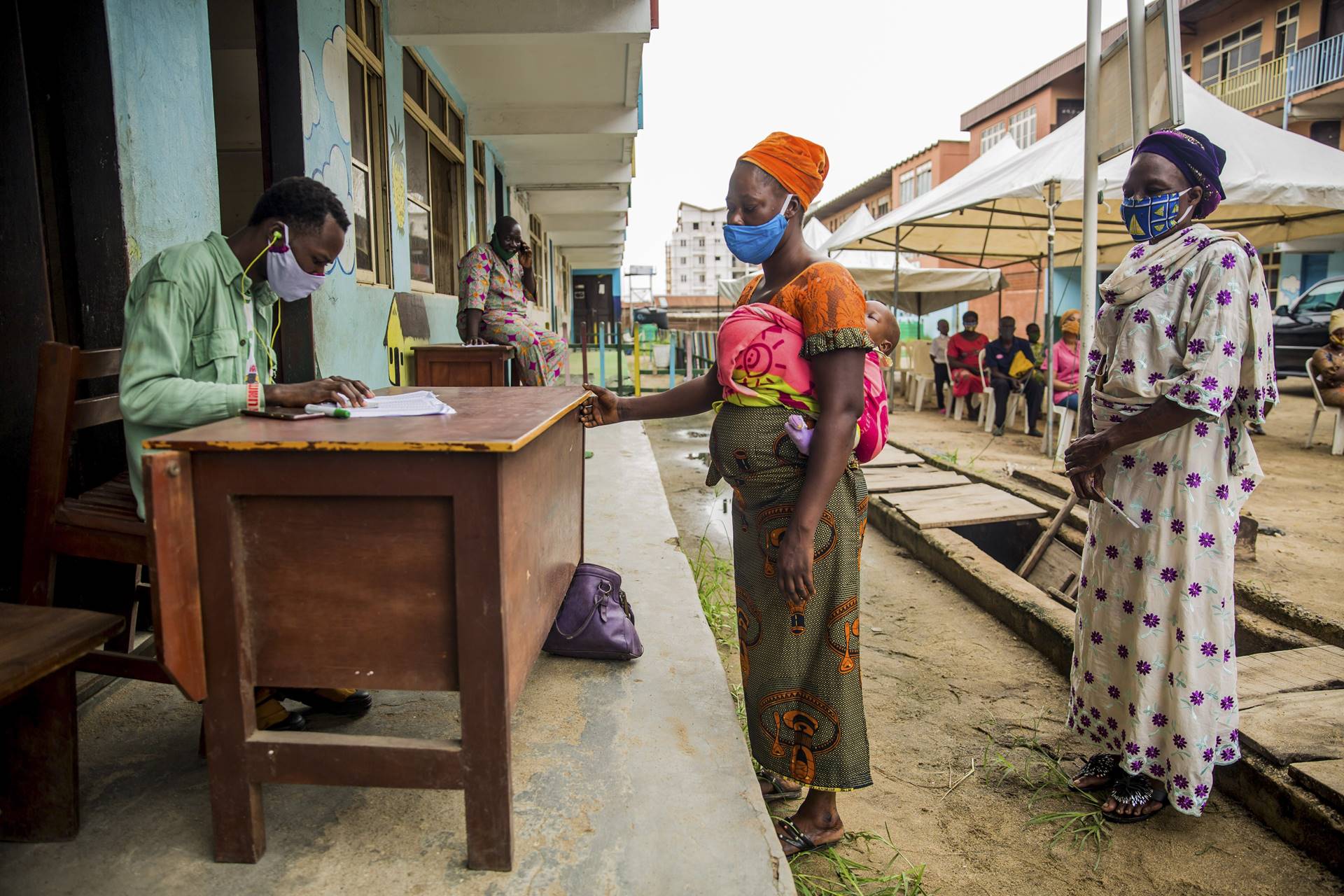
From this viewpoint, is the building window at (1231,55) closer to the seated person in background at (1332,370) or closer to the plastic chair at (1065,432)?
the seated person in background at (1332,370)

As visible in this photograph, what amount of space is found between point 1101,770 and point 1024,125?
1071 inches

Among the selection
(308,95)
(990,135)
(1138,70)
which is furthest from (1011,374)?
(990,135)

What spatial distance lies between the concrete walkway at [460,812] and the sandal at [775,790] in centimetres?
16

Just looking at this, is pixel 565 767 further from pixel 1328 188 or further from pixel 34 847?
pixel 1328 188

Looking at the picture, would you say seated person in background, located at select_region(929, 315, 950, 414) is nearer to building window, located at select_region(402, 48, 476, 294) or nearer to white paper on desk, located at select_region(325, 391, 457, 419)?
building window, located at select_region(402, 48, 476, 294)

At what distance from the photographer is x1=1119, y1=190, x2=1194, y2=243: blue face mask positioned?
7.07 feet

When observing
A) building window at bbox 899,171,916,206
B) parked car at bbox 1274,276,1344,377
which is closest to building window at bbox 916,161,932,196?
building window at bbox 899,171,916,206

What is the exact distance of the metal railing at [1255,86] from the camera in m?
18.3

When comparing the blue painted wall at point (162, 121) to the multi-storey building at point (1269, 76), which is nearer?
the blue painted wall at point (162, 121)

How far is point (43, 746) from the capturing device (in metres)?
1.60

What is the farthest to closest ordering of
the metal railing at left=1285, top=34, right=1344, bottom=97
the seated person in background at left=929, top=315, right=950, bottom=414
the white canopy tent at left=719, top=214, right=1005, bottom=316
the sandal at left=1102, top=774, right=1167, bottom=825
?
the metal railing at left=1285, top=34, right=1344, bottom=97
the white canopy tent at left=719, top=214, right=1005, bottom=316
the seated person in background at left=929, top=315, right=950, bottom=414
the sandal at left=1102, top=774, right=1167, bottom=825

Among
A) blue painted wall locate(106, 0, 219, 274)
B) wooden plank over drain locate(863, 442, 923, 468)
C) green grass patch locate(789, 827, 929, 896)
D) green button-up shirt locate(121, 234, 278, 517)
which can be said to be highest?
blue painted wall locate(106, 0, 219, 274)

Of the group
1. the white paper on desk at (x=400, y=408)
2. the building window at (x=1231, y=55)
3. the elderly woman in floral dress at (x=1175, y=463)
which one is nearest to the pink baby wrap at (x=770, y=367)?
the white paper on desk at (x=400, y=408)

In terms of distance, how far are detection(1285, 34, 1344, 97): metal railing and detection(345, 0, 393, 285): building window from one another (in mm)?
19689
